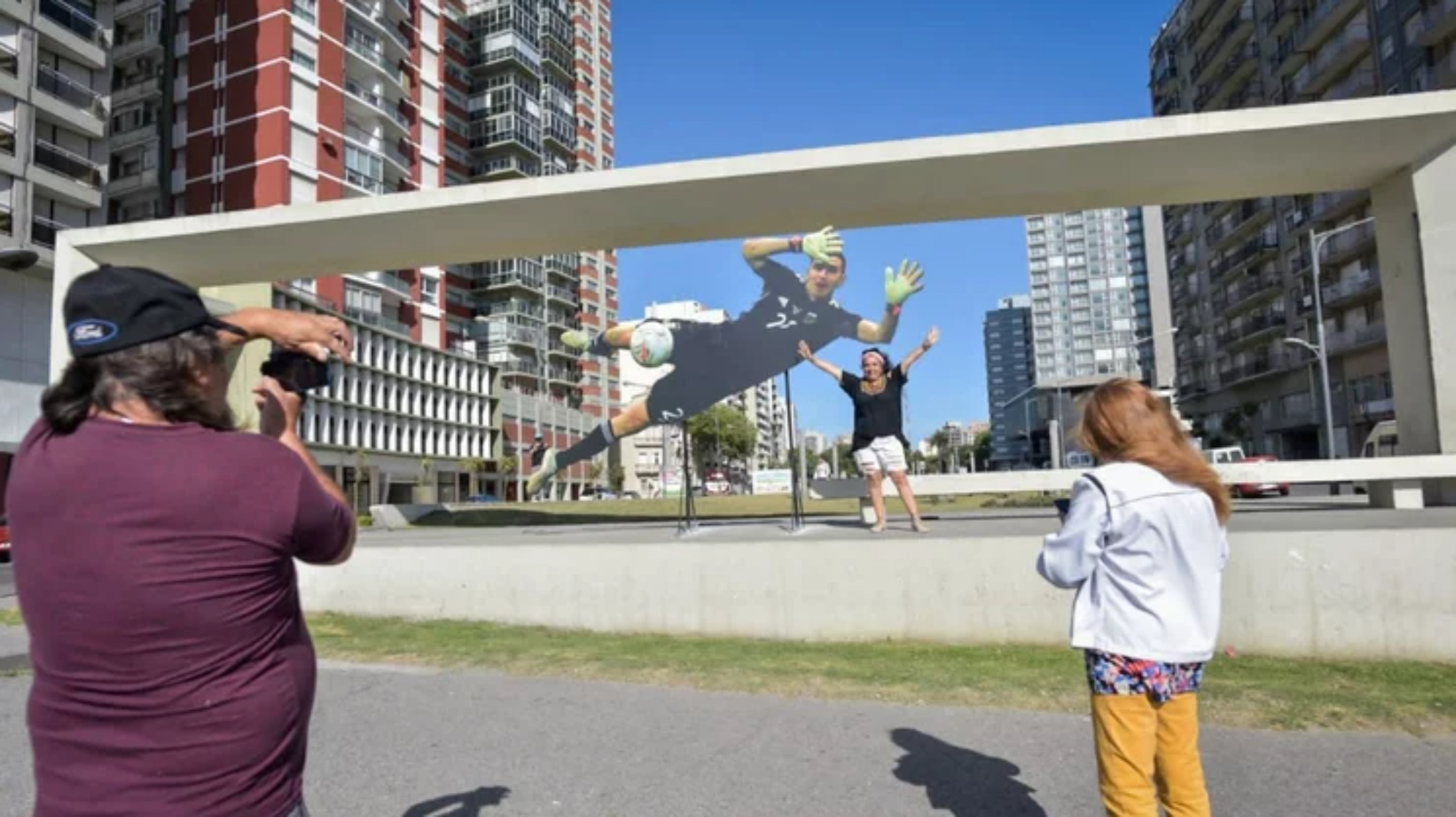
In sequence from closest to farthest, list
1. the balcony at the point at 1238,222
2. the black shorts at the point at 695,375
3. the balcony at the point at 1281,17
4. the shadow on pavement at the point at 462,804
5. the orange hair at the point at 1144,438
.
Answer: the orange hair at the point at 1144,438, the shadow on pavement at the point at 462,804, the black shorts at the point at 695,375, the balcony at the point at 1281,17, the balcony at the point at 1238,222

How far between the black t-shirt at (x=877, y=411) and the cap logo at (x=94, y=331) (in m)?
8.45

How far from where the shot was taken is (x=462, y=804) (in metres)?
3.65

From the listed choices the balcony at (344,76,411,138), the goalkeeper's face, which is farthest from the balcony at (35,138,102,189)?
the goalkeeper's face

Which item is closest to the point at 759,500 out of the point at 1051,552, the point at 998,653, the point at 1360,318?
the point at 998,653

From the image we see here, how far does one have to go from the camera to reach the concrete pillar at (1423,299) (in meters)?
10.2

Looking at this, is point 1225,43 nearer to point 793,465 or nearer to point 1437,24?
point 1437,24

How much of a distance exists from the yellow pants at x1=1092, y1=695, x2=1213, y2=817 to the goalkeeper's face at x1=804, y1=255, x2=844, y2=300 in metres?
13.0

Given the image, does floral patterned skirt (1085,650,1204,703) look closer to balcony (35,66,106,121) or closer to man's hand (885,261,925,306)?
man's hand (885,261,925,306)

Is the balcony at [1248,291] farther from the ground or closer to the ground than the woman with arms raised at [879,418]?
farther from the ground

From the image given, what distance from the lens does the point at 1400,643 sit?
6.15 metres

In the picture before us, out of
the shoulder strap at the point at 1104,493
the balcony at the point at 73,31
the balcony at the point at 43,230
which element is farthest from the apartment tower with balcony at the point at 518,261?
the shoulder strap at the point at 1104,493

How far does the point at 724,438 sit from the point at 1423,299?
6860 centimetres

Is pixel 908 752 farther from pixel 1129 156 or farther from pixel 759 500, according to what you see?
pixel 759 500

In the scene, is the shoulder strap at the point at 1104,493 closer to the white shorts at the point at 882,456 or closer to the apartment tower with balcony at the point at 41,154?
the white shorts at the point at 882,456
